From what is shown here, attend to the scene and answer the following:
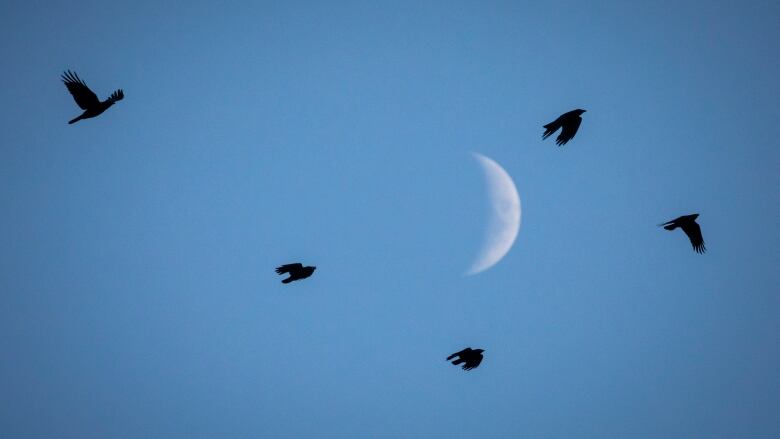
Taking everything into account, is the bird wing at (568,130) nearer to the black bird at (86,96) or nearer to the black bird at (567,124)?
the black bird at (567,124)

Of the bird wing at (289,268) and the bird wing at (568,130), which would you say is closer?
the bird wing at (568,130)

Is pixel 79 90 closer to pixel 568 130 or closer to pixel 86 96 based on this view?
pixel 86 96

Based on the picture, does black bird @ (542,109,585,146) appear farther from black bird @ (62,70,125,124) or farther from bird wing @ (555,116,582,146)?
black bird @ (62,70,125,124)

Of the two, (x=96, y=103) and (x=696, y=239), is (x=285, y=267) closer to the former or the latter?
(x=96, y=103)

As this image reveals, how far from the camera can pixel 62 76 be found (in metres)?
14.1

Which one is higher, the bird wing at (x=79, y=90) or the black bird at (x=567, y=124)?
the bird wing at (x=79, y=90)

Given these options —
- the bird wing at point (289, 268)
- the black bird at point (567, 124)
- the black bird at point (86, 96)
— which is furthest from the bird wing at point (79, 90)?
the black bird at point (567, 124)

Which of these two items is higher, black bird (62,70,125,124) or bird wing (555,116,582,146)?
black bird (62,70,125,124)

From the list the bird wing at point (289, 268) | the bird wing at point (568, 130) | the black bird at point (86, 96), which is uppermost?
the black bird at point (86, 96)

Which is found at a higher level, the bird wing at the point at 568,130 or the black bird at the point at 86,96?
the black bird at the point at 86,96

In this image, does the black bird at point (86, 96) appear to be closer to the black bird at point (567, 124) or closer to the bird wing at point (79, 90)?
the bird wing at point (79, 90)

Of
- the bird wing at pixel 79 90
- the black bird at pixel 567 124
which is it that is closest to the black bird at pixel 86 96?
the bird wing at pixel 79 90

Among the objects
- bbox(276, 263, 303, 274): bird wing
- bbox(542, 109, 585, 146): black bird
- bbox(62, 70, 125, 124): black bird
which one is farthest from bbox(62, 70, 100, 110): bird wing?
bbox(542, 109, 585, 146): black bird

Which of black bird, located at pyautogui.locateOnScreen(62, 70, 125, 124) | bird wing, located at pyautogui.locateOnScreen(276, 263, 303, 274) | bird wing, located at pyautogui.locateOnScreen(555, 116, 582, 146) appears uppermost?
black bird, located at pyautogui.locateOnScreen(62, 70, 125, 124)
